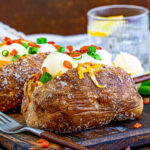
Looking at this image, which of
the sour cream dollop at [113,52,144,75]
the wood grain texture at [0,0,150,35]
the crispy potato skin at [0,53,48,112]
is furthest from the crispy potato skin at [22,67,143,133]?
the wood grain texture at [0,0,150,35]

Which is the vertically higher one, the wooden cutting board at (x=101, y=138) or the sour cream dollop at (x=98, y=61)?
the sour cream dollop at (x=98, y=61)

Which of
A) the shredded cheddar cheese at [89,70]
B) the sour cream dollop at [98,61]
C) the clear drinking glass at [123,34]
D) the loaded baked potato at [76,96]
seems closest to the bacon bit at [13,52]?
the loaded baked potato at [76,96]

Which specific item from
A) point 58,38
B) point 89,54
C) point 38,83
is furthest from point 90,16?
point 38,83

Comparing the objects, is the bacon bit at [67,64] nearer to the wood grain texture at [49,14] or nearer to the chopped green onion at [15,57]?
the chopped green onion at [15,57]

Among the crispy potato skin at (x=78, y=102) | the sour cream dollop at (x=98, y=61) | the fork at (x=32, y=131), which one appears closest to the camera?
the fork at (x=32, y=131)

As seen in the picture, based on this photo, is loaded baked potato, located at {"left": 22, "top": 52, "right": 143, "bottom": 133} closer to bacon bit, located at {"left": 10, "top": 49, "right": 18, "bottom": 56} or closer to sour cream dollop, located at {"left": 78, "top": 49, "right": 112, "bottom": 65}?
sour cream dollop, located at {"left": 78, "top": 49, "right": 112, "bottom": 65}

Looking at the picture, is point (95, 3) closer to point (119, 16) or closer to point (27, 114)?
point (119, 16)
